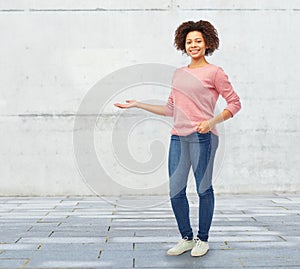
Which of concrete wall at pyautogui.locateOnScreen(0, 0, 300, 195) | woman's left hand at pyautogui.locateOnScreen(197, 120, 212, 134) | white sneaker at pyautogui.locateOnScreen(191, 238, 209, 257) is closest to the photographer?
woman's left hand at pyautogui.locateOnScreen(197, 120, 212, 134)

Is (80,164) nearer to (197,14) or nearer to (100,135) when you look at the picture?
(100,135)

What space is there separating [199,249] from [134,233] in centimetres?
106

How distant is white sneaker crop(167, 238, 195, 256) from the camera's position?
371 centimetres

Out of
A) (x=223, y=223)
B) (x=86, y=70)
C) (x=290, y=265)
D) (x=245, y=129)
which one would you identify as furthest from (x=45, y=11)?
(x=290, y=265)

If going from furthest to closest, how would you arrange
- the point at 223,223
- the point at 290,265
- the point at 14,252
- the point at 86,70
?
the point at 86,70, the point at 223,223, the point at 14,252, the point at 290,265

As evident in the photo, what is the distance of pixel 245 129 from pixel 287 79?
0.94 m

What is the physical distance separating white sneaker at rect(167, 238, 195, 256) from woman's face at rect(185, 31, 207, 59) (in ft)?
4.35

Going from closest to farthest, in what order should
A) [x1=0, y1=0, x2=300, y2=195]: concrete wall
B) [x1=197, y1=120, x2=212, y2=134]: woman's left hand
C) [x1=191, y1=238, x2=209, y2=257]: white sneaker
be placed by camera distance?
[x1=197, y1=120, x2=212, y2=134]: woman's left hand
[x1=191, y1=238, x2=209, y2=257]: white sneaker
[x1=0, y1=0, x2=300, y2=195]: concrete wall

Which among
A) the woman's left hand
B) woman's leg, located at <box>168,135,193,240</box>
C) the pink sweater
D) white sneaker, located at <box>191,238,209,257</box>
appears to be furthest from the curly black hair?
white sneaker, located at <box>191,238,209,257</box>

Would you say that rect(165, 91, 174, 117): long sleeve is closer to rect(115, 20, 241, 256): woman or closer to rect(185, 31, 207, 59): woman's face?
rect(115, 20, 241, 256): woman

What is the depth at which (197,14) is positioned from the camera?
747 cm

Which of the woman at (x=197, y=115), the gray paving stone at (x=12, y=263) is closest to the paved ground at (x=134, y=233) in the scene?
the gray paving stone at (x=12, y=263)

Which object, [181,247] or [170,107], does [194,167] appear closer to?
[170,107]

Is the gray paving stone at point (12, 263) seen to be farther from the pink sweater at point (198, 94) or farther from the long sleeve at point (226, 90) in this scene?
the long sleeve at point (226, 90)
